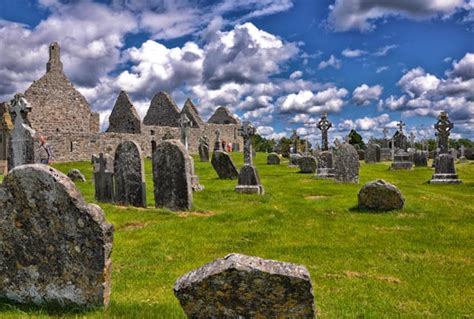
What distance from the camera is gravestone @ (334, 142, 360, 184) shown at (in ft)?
63.5

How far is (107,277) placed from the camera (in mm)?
4984

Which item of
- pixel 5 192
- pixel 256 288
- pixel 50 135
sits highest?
pixel 50 135

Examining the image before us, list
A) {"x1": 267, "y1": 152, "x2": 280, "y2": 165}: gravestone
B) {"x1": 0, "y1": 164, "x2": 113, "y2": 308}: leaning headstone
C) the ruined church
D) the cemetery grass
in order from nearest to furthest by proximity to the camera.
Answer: {"x1": 0, "y1": 164, "x2": 113, "y2": 308}: leaning headstone < the cemetery grass < the ruined church < {"x1": 267, "y1": 152, "x2": 280, "y2": 165}: gravestone

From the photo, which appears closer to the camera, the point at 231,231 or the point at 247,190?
the point at 231,231

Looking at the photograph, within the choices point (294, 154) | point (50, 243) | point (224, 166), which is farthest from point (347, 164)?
point (50, 243)

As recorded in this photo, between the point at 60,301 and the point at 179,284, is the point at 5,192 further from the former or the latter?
the point at 179,284

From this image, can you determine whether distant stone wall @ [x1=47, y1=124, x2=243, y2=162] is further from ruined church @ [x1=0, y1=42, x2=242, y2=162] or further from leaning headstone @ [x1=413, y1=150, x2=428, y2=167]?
Result: leaning headstone @ [x1=413, y1=150, x2=428, y2=167]

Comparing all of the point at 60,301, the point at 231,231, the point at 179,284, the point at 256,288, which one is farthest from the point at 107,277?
the point at 231,231

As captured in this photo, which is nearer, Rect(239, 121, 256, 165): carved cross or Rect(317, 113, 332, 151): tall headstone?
Rect(239, 121, 256, 165): carved cross

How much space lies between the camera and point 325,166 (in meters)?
22.1

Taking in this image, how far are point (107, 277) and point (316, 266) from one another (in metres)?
3.73

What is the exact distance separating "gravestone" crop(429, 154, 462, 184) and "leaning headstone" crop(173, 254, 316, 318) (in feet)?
59.2

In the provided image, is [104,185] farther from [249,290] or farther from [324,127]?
[324,127]

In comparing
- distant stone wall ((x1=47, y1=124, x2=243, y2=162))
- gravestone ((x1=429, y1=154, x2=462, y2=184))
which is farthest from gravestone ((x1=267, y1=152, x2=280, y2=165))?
gravestone ((x1=429, y1=154, x2=462, y2=184))
